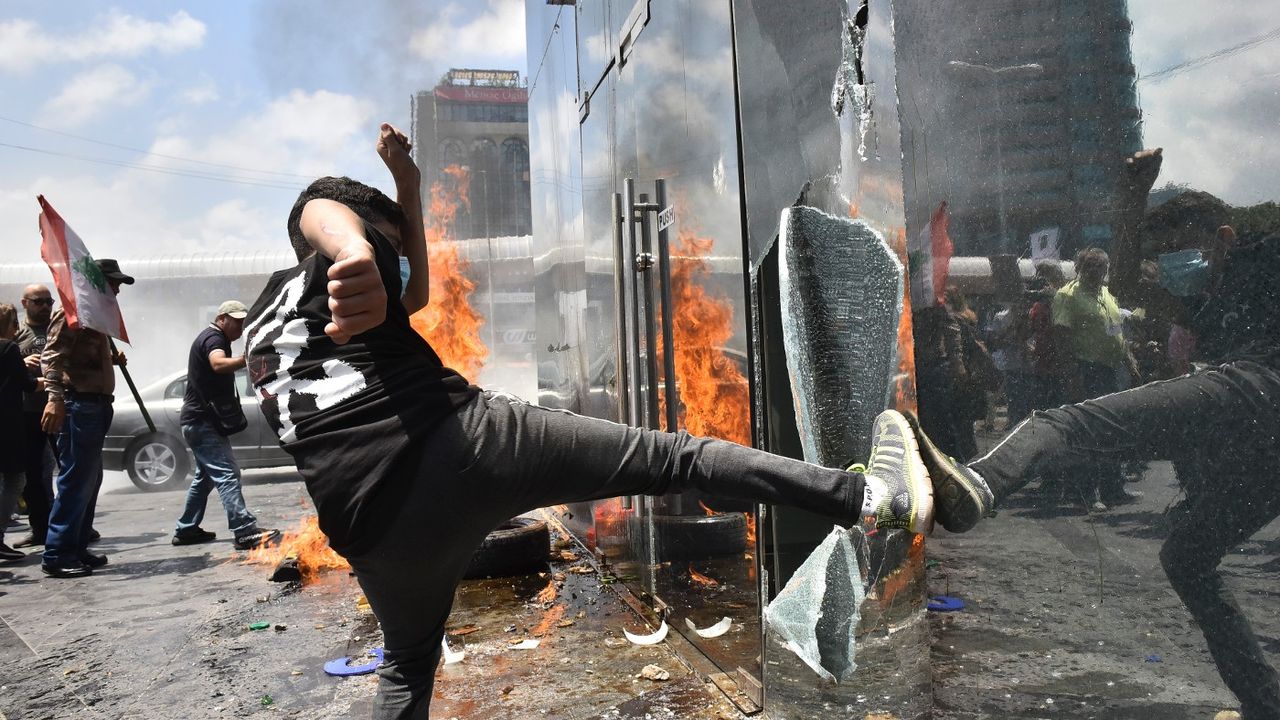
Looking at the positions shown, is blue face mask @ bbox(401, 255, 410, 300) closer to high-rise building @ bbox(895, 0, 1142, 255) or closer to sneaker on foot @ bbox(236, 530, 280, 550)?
high-rise building @ bbox(895, 0, 1142, 255)

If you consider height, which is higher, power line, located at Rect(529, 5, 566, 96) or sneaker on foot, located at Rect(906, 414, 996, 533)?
power line, located at Rect(529, 5, 566, 96)

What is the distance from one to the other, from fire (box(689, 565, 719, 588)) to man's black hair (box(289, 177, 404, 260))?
1871 mm

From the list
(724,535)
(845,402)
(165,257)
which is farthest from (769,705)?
(165,257)

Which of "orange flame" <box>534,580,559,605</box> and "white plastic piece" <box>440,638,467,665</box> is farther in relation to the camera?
"orange flame" <box>534,580,559,605</box>

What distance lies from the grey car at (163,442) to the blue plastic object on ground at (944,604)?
10.0 m

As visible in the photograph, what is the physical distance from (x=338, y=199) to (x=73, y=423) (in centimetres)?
506

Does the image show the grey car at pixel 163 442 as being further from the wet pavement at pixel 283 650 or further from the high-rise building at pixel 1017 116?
the high-rise building at pixel 1017 116

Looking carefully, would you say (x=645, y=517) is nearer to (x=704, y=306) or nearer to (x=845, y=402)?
(x=704, y=306)

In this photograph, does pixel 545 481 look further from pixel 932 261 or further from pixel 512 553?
pixel 512 553

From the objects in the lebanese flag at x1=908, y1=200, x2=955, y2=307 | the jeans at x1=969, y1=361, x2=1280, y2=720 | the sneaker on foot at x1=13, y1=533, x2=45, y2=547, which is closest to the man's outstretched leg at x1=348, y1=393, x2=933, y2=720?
the lebanese flag at x1=908, y1=200, x2=955, y2=307

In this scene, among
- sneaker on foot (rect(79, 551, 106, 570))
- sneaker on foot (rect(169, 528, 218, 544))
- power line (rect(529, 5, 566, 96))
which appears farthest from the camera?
sneaker on foot (rect(169, 528, 218, 544))

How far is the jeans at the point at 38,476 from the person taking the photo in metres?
7.00

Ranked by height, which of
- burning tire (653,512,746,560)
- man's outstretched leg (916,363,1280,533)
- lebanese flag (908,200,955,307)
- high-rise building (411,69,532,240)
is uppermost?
high-rise building (411,69,532,240)

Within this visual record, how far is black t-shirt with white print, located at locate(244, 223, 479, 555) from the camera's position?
1.89 metres
